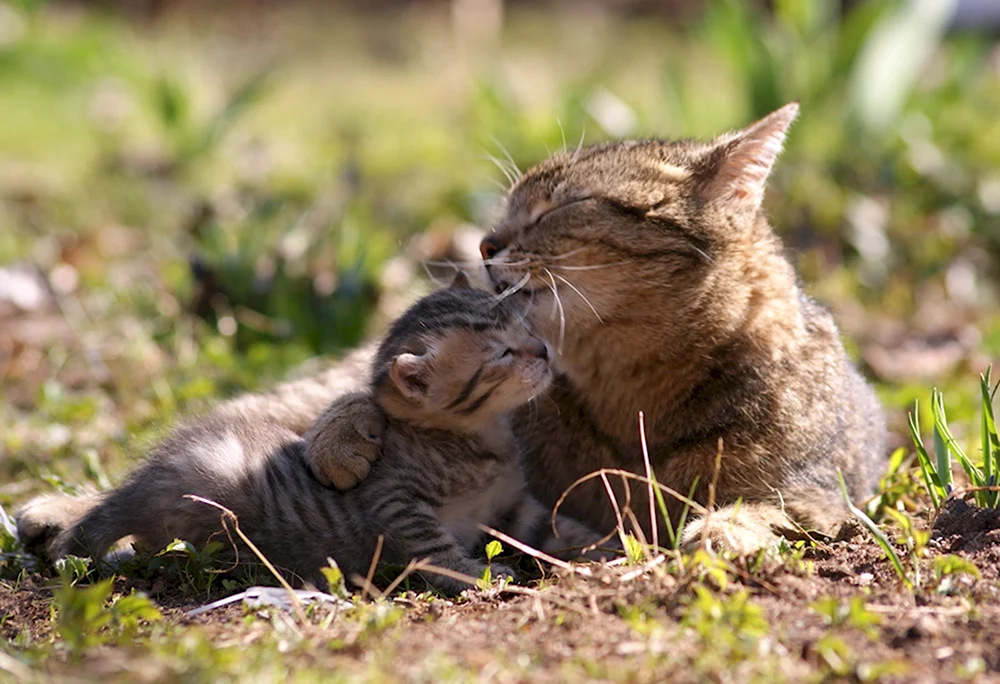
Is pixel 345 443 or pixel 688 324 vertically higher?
pixel 688 324

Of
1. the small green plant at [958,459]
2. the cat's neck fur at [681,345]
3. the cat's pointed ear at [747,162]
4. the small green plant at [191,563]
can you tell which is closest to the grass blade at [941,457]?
the small green plant at [958,459]

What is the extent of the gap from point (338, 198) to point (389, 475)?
360 cm

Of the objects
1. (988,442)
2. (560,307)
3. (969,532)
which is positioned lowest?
(969,532)

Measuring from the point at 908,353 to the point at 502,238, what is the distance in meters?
2.74

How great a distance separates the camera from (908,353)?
5.35m

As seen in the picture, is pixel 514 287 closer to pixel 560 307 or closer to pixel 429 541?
pixel 560 307

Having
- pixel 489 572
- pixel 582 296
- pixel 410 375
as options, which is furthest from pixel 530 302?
pixel 489 572

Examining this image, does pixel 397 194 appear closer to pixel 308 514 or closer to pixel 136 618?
pixel 308 514

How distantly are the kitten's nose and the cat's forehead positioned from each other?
1.26 ft

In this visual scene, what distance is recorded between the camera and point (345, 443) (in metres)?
3.16

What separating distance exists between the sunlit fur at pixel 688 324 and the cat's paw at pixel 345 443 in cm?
58

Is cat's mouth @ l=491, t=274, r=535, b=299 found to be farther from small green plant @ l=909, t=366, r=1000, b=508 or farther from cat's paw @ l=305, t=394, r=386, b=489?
small green plant @ l=909, t=366, r=1000, b=508

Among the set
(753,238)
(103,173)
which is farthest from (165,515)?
(103,173)

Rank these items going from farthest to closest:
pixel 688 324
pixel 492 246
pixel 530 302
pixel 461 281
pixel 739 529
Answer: pixel 461 281 → pixel 492 246 → pixel 530 302 → pixel 688 324 → pixel 739 529
